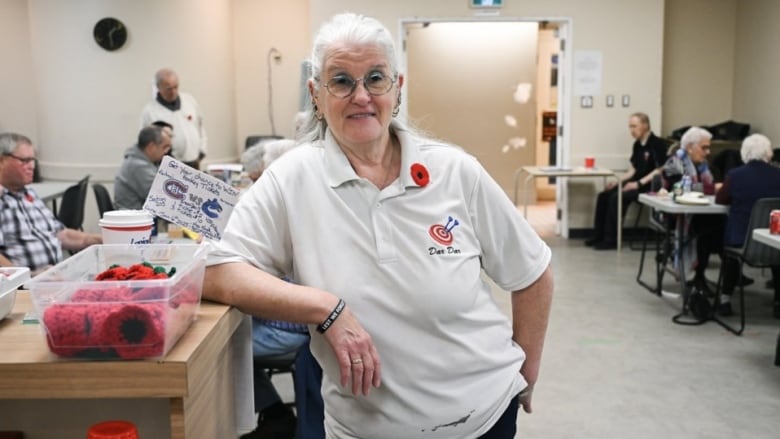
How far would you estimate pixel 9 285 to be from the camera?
1.41m

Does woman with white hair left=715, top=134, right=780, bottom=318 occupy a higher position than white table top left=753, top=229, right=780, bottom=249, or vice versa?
woman with white hair left=715, top=134, right=780, bottom=318

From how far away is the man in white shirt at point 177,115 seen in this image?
656cm

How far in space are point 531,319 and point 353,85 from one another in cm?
60

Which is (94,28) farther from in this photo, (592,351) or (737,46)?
(737,46)

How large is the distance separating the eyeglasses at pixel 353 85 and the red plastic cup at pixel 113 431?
0.68 meters

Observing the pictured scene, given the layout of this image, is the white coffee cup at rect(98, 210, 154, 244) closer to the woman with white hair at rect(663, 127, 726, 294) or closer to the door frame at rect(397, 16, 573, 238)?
the woman with white hair at rect(663, 127, 726, 294)

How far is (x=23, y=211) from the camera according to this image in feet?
12.2

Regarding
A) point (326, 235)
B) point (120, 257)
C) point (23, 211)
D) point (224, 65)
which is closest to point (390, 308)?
point (326, 235)

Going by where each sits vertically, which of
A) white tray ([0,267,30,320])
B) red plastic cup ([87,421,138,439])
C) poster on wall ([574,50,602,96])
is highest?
poster on wall ([574,50,602,96])

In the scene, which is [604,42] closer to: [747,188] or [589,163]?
[589,163]

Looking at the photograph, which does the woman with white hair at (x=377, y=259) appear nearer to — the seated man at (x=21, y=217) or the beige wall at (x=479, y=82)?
the seated man at (x=21, y=217)

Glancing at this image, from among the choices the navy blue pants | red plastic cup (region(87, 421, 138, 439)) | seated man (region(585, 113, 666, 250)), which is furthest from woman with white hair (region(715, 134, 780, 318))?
red plastic cup (region(87, 421, 138, 439))

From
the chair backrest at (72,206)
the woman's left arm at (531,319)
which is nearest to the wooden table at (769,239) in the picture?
the woman's left arm at (531,319)

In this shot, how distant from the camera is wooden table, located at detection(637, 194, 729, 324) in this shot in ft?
17.1
